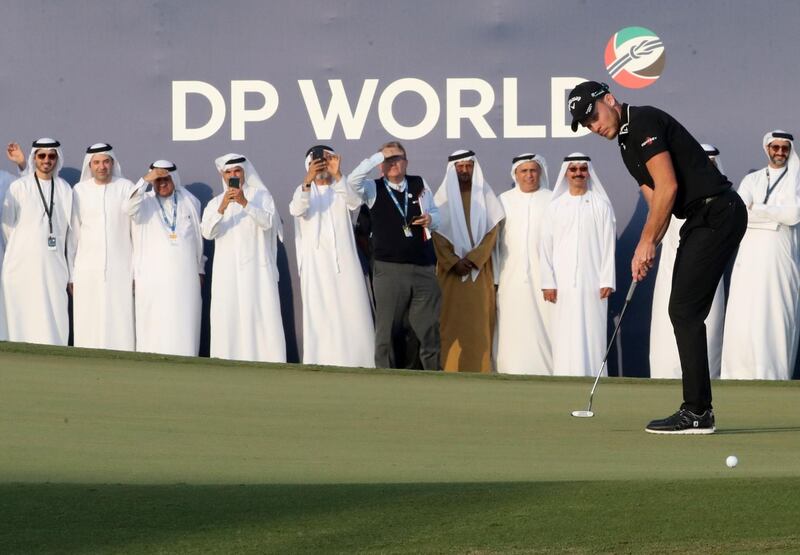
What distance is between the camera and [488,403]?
7113 mm

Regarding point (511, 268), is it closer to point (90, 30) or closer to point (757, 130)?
point (757, 130)

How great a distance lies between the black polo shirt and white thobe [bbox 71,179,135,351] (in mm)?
7268

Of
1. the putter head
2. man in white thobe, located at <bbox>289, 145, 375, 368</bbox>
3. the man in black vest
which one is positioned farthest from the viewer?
man in white thobe, located at <bbox>289, 145, 375, 368</bbox>

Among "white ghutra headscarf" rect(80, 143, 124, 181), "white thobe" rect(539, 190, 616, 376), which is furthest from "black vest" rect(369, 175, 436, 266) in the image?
"white ghutra headscarf" rect(80, 143, 124, 181)

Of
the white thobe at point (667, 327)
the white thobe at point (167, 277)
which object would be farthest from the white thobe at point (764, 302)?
the white thobe at point (167, 277)

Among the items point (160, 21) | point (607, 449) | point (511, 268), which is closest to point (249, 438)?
point (607, 449)

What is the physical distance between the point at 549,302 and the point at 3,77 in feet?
16.9

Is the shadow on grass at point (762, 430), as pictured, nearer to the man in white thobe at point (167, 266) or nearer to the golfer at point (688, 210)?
the golfer at point (688, 210)

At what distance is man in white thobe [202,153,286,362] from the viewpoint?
1291cm

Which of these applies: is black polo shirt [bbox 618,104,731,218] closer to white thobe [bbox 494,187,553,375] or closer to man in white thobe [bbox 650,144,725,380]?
man in white thobe [bbox 650,144,725,380]

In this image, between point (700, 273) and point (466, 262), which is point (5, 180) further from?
point (700, 273)

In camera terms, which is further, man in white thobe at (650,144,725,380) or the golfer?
man in white thobe at (650,144,725,380)

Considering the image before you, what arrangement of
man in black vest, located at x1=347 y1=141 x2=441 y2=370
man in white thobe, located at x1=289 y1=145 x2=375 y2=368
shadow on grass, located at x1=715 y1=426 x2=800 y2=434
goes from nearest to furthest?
1. shadow on grass, located at x1=715 y1=426 x2=800 y2=434
2. man in black vest, located at x1=347 y1=141 x2=441 y2=370
3. man in white thobe, located at x1=289 y1=145 x2=375 y2=368

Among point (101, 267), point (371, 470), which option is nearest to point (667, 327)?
point (101, 267)
